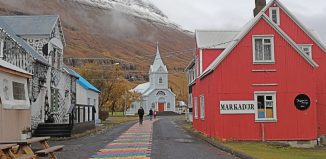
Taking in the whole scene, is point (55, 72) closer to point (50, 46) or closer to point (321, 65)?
point (50, 46)

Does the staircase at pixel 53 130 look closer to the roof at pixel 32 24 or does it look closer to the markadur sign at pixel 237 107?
the roof at pixel 32 24

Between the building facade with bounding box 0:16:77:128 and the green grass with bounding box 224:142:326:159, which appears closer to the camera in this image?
the green grass with bounding box 224:142:326:159

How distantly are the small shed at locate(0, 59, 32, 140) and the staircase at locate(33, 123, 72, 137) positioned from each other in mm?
4849

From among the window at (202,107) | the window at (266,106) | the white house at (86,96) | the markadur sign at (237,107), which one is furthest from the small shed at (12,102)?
Answer: the white house at (86,96)

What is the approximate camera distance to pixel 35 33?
30.2 metres

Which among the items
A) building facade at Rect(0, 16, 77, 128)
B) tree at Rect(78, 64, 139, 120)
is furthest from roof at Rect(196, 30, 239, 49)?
tree at Rect(78, 64, 139, 120)

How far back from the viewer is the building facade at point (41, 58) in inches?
1020

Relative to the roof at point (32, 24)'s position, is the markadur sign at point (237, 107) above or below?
below

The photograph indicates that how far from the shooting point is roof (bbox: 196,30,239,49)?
98.9 ft

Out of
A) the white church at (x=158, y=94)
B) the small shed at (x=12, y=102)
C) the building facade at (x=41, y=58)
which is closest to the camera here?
the small shed at (x=12, y=102)

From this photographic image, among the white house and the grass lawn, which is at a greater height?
the white house

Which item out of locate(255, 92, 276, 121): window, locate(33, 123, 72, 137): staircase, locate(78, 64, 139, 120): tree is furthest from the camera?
locate(78, 64, 139, 120): tree

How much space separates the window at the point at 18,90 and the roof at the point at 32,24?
9.24 m

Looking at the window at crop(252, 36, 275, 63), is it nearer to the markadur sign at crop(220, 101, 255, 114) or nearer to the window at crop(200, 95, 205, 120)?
the markadur sign at crop(220, 101, 255, 114)
